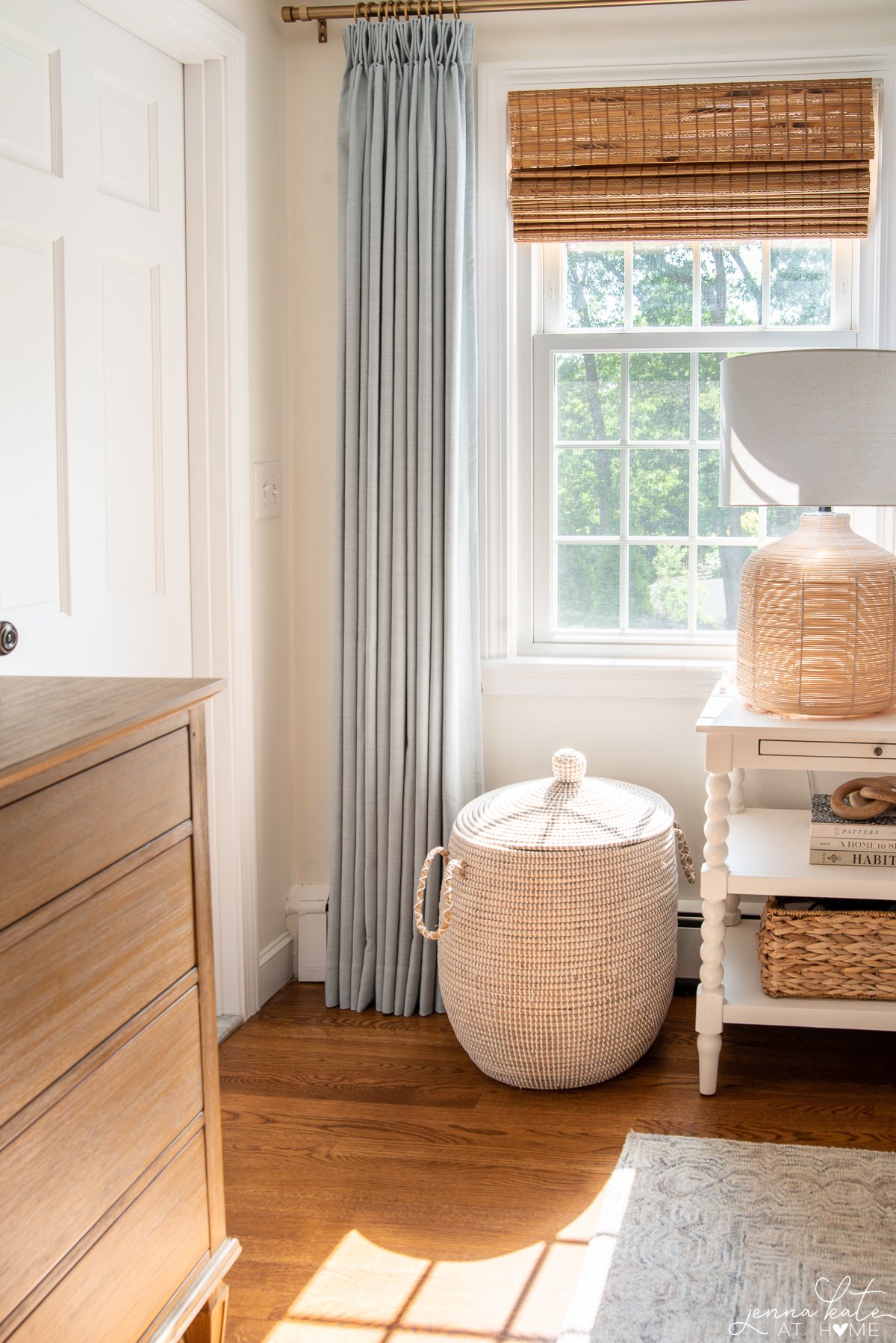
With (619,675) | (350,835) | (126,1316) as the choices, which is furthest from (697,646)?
(126,1316)

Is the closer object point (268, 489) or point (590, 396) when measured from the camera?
point (268, 489)

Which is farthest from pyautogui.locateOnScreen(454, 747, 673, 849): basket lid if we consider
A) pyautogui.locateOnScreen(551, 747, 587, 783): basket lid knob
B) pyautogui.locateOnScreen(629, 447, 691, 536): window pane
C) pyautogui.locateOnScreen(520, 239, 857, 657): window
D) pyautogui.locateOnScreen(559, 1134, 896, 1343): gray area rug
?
pyautogui.locateOnScreen(629, 447, 691, 536): window pane

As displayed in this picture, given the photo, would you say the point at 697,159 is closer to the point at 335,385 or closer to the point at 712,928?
the point at 335,385

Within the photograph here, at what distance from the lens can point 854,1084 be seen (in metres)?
2.54

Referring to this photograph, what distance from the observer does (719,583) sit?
304cm

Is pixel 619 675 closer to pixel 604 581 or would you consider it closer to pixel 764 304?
pixel 604 581

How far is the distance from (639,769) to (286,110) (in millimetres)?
1787

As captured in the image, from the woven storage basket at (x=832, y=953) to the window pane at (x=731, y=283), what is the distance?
1410mm

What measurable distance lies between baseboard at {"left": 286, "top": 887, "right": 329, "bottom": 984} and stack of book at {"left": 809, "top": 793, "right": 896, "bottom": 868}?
124 cm

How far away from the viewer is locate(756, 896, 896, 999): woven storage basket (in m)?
2.44

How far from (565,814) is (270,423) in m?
1.15

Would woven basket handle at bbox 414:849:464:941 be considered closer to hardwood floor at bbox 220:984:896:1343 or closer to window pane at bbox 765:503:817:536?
hardwood floor at bbox 220:984:896:1343

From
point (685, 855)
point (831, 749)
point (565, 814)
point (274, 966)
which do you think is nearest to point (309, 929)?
point (274, 966)

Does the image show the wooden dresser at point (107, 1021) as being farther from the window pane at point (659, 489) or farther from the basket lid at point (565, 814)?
the window pane at point (659, 489)
